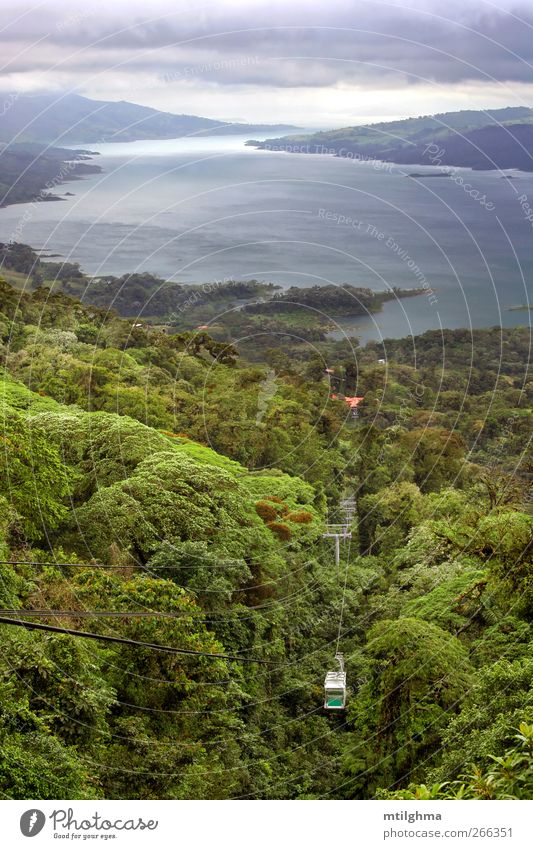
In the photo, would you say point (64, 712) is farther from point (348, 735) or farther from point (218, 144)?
point (218, 144)

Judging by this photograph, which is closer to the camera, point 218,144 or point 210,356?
point 210,356

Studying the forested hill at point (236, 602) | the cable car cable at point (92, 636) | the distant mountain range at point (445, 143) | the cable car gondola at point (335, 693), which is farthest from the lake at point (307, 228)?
the cable car cable at point (92, 636)

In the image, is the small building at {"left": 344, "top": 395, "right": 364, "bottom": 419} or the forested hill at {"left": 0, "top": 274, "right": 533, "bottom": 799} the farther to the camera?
the small building at {"left": 344, "top": 395, "right": 364, "bottom": 419}

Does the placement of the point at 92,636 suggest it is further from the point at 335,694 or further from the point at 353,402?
the point at 353,402

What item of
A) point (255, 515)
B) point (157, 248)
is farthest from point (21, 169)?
point (255, 515)
